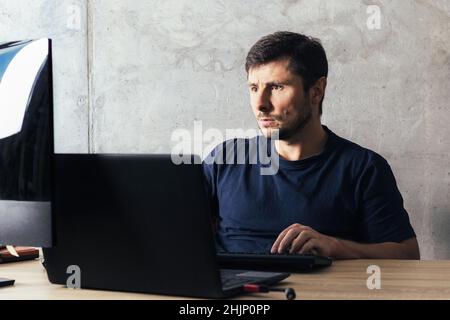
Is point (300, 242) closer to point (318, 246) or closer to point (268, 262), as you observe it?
point (318, 246)

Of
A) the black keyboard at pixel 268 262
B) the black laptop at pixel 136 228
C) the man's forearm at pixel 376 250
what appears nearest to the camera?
the black laptop at pixel 136 228

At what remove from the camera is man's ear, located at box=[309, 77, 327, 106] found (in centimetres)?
265

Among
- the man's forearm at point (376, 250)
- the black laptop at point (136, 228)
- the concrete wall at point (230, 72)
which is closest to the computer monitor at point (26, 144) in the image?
the black laptop at point (136, 228)

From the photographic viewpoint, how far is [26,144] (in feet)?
3.94

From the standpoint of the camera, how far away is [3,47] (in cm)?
129

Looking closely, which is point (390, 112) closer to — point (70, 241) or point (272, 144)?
point (272, 144)

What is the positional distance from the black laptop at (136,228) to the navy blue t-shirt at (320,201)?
956mm

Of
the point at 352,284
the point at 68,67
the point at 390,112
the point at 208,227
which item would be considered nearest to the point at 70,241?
the point at 208,227

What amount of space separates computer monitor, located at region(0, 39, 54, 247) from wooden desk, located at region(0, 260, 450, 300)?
122 mm

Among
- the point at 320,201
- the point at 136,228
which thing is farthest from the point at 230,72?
the point at 136,228

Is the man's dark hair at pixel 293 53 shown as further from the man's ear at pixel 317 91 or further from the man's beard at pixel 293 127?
the man's beard at pixel 293 127

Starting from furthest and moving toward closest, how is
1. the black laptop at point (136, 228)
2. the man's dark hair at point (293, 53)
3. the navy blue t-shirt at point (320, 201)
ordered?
the man's dark hair at point (293, 53) < the navy blue t-shirt at point (320, 201) < the black laptop at point (136, 228)

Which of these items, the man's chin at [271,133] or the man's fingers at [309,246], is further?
the man's chin at [271,133]

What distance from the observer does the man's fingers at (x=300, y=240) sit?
1.64 m
